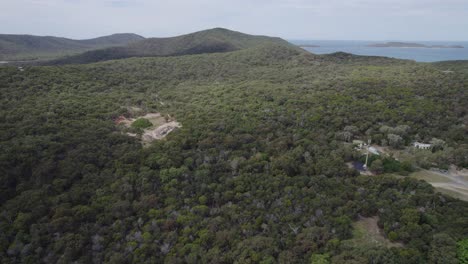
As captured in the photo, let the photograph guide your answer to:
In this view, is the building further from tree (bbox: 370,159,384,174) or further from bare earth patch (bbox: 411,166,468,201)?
tree (bbox: 370,159,384,174)

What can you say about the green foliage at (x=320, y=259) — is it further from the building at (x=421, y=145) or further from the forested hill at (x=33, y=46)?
the forested hill at (x=33, y=46)

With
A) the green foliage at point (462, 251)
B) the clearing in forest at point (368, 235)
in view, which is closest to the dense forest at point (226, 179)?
the green foliage at point (462, 251)

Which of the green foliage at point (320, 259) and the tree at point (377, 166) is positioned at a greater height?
the tree at point (377, 166)

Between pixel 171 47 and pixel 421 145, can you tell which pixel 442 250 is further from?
pixel 171 47

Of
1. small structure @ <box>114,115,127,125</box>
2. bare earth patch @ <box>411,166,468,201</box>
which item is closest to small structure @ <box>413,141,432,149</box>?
bare earth patch @ <box>411,166,468,201</box>

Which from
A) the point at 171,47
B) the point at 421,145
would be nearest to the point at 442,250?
the point at 421,145

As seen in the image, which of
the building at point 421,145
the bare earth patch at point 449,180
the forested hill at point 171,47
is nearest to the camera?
the bare earth patch at point 449,180

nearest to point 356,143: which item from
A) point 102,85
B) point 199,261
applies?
point 199,261

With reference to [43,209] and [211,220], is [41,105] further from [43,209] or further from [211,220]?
[211,220]
